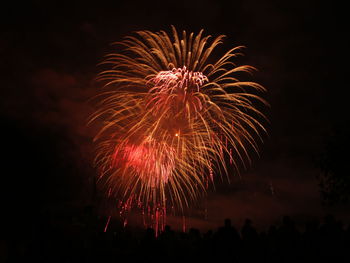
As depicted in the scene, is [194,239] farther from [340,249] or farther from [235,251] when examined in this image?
[340,249]

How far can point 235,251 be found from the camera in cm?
966

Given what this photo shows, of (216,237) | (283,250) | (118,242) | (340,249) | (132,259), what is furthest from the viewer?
(118,242)

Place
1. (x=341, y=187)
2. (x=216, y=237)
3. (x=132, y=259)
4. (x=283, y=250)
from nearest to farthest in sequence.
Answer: (x=283, y=250) < (x=216, y=237) < (x=132, y=259) < (x=341, y=187)

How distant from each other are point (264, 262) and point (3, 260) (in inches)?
294

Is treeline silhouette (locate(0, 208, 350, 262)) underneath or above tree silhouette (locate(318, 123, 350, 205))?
underneath

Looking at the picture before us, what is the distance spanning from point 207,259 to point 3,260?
5980 mm

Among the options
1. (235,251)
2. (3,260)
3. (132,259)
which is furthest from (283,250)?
(3,260)

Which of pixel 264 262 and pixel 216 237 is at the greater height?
pixel 216 237

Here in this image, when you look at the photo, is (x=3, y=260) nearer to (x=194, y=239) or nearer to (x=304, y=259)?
(x=194, y=239)

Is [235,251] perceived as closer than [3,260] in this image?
Yes

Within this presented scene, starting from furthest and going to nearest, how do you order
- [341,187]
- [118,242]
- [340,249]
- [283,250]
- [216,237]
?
[341,187], [118,242], [216,237], [283,250], [340,249]

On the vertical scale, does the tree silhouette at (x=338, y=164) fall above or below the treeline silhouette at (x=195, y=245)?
above

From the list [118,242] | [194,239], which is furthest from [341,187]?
[118,242]

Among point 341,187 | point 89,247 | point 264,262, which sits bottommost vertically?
point 264,262
